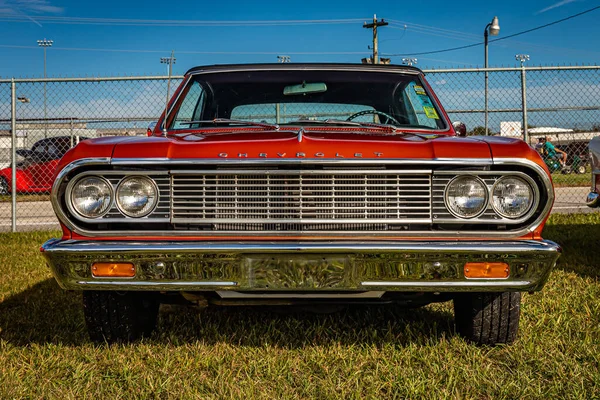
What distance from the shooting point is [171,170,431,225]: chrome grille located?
2631 millimetres

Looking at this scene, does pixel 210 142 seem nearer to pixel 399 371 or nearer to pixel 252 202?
pixel 252 202

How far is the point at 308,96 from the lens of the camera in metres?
3.93

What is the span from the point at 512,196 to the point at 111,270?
1.78 meters

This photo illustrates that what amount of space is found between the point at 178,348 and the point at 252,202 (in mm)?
994

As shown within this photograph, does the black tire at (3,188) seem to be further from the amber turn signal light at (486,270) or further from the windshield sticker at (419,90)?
the amber turn signal light at (486,270)

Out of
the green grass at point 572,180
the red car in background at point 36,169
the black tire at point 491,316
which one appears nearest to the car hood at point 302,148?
the black tire at point 491,316

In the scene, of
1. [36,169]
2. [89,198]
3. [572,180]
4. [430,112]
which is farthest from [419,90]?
[572,180]

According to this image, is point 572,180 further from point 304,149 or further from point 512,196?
point 304,149

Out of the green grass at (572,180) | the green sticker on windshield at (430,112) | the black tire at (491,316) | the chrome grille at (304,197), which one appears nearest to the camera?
the chrome grille at (304,197)

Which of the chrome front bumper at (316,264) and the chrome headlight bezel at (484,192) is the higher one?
the chrome headlight bezel at (484,192)

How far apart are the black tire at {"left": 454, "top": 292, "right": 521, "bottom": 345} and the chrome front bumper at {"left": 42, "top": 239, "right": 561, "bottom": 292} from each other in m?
0.44

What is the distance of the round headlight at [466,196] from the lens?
2.67 metres

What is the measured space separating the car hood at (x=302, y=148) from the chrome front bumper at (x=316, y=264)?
382mm

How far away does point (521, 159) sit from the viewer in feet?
8.57
